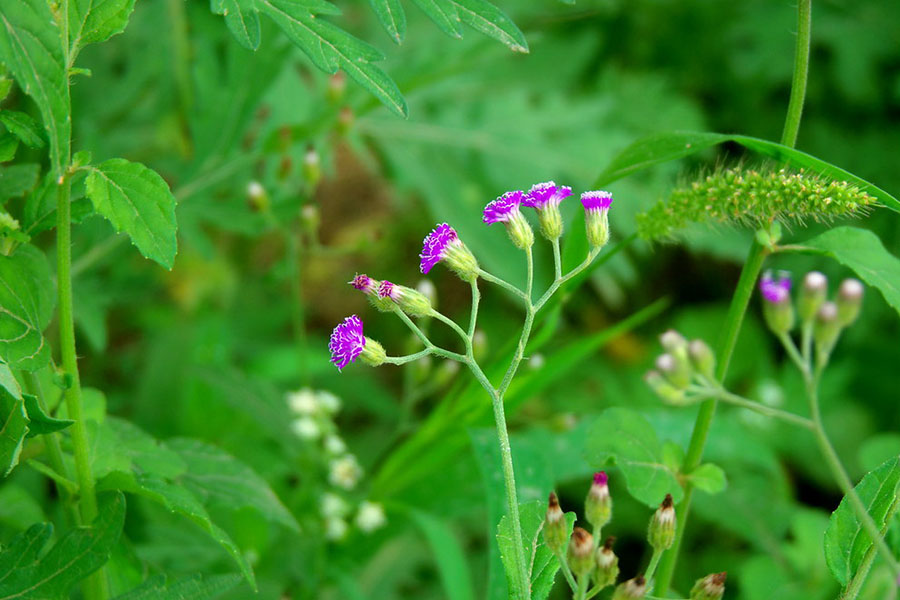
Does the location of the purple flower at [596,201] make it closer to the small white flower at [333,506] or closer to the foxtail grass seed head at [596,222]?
the foxtail grass seed head at [596,222]

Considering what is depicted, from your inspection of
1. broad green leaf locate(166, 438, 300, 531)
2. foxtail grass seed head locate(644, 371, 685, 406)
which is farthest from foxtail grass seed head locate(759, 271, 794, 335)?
broad green leaf locate(166, 438, 300, 531)

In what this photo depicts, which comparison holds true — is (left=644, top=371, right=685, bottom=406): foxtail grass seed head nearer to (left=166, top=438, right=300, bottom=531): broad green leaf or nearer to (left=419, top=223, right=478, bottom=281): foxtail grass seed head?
(left=419, top=223, right=478, bottom=281): foxtail grass seed head

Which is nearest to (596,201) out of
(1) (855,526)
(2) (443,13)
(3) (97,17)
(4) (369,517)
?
(2) (443,13)

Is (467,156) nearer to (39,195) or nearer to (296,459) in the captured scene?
(296,459)

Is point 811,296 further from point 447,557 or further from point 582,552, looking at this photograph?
point 447,557

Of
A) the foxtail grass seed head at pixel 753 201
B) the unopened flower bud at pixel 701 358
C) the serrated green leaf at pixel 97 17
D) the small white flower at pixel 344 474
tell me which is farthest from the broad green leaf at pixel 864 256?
the small white flower at pixel 344 474

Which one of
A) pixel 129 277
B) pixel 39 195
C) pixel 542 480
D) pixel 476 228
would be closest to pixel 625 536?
pixel 476 228

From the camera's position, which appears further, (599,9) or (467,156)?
(599,9)
